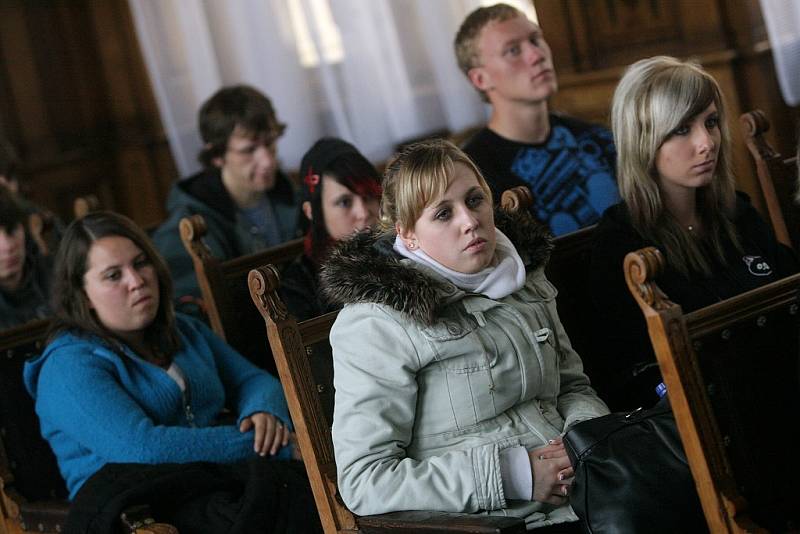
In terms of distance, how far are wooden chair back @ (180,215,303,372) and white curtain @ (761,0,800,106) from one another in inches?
68.8

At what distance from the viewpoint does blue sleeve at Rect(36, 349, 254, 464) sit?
106 inches

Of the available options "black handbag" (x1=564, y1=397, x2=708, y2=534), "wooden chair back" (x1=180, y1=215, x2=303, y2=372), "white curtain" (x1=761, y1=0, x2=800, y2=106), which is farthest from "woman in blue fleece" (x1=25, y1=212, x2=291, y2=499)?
"white curtain" (x1=761, y1=0, x2=800, y2=106)

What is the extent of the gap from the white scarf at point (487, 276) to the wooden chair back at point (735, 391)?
13.1 inches

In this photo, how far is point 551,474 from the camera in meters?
2.06

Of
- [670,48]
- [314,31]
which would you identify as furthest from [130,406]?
[314,31]

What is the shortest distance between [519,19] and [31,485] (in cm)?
192

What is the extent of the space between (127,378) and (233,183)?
1405 millimetres

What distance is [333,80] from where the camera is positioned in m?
5.39

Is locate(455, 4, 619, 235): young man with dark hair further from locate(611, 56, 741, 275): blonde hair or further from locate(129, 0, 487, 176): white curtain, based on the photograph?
locate(129, 0, 487, 176): white curtain

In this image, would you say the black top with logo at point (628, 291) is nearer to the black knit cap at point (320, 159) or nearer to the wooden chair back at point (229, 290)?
the black knit cap at point (320, 159)

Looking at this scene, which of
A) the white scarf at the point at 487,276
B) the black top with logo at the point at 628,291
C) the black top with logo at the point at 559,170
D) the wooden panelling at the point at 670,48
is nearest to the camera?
the white scarf at the point at 487,276

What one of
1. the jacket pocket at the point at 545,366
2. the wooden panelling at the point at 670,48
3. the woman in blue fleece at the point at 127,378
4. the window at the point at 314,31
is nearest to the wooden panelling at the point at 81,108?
the window at the point at 314,31

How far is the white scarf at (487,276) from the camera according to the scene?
84.8 inches

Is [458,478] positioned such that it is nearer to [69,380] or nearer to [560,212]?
[69,380]
